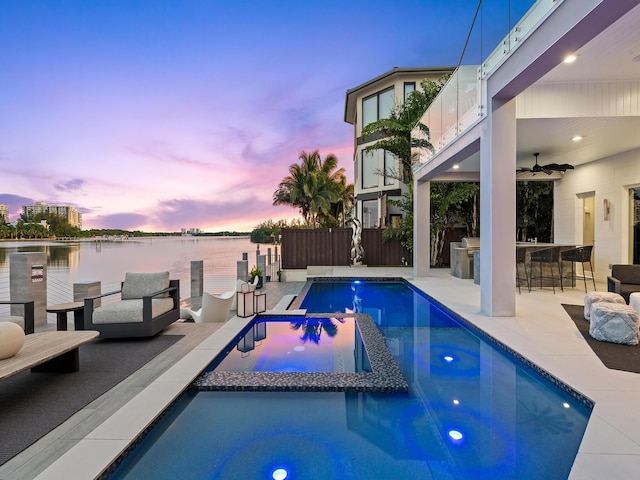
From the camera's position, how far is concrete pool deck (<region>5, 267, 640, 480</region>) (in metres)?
1.94

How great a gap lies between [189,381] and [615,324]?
14.9ft

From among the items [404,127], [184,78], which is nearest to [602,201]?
[404,127]

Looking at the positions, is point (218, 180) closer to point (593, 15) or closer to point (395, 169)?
point (395, 169)

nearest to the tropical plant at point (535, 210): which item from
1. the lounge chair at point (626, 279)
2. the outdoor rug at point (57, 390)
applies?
the lounge chair at point (626, 279)

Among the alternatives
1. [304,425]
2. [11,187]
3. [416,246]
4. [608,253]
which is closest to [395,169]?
[416,246]

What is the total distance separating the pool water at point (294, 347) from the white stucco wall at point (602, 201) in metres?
6.99

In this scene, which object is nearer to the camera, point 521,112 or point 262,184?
point 521,112

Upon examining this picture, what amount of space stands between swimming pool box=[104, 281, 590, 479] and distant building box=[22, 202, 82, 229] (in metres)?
32.9

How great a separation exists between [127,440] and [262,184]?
25.3 metres

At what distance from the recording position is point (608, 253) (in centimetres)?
835

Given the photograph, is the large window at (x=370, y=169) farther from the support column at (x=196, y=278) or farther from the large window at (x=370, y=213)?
the support column at (x=196, y=278)

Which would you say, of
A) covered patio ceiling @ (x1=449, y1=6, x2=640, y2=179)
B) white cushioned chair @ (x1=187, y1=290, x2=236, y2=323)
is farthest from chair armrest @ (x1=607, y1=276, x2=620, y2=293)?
white cushioned chair @ (x1=187, y1=290, x2=236, y2=323)

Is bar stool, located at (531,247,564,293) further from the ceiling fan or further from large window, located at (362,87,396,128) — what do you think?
large window, located at (362,87,396,128)

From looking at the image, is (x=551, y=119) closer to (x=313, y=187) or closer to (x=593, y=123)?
(x=593, y=123)
